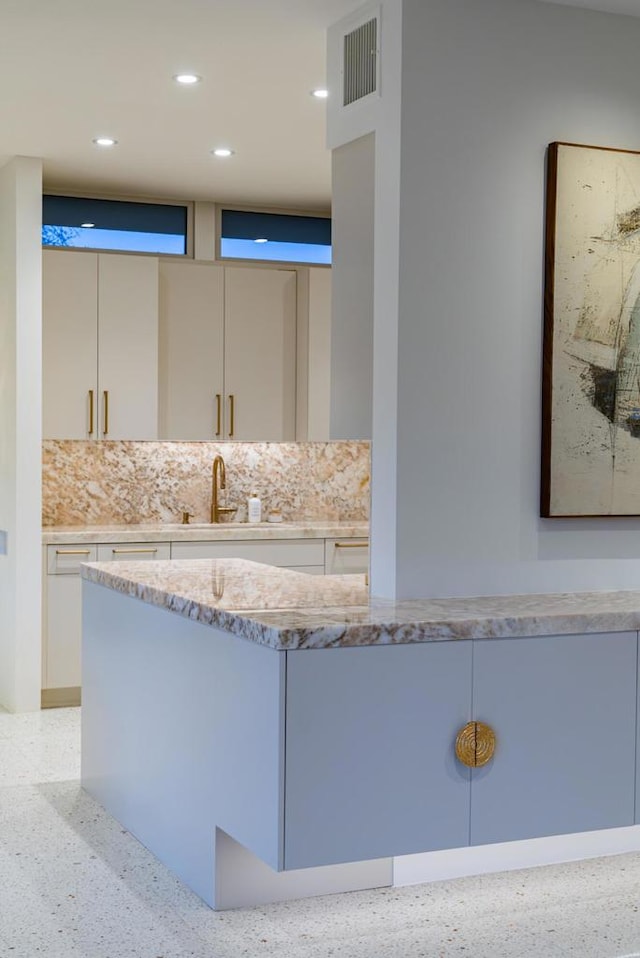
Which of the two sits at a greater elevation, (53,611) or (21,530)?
(21,530)

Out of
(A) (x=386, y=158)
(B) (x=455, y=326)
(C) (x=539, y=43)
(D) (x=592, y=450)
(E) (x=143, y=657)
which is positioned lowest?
(E) (x=143, y=657)

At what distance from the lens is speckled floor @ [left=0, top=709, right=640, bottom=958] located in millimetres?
3240

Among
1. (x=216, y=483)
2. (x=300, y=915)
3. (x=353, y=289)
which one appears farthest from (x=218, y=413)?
(x=300, y=915)

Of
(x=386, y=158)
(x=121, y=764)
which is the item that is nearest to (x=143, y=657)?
(x=121, y=764)

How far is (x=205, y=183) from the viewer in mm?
6461

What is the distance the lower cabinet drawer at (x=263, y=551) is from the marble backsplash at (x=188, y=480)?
0.74m

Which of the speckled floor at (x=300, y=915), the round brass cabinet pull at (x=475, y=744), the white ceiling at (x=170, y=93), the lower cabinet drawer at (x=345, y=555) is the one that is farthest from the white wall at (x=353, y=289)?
the lower cabinet drawer at (x=345, y=555)

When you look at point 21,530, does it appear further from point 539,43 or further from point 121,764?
point 539,43

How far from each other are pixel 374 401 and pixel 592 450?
74 centimetres

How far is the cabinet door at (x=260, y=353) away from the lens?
22.6 ft

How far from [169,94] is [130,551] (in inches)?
95.5

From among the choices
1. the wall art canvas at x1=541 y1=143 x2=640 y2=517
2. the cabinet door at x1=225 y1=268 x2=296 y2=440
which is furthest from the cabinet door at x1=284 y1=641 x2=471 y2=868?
the cabinet door at x1=225 y1=268 x2=296 y2=440

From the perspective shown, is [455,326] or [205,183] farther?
[205,183]

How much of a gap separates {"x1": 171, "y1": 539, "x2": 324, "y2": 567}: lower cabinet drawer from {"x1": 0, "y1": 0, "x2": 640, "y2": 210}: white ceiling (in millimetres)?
1937
